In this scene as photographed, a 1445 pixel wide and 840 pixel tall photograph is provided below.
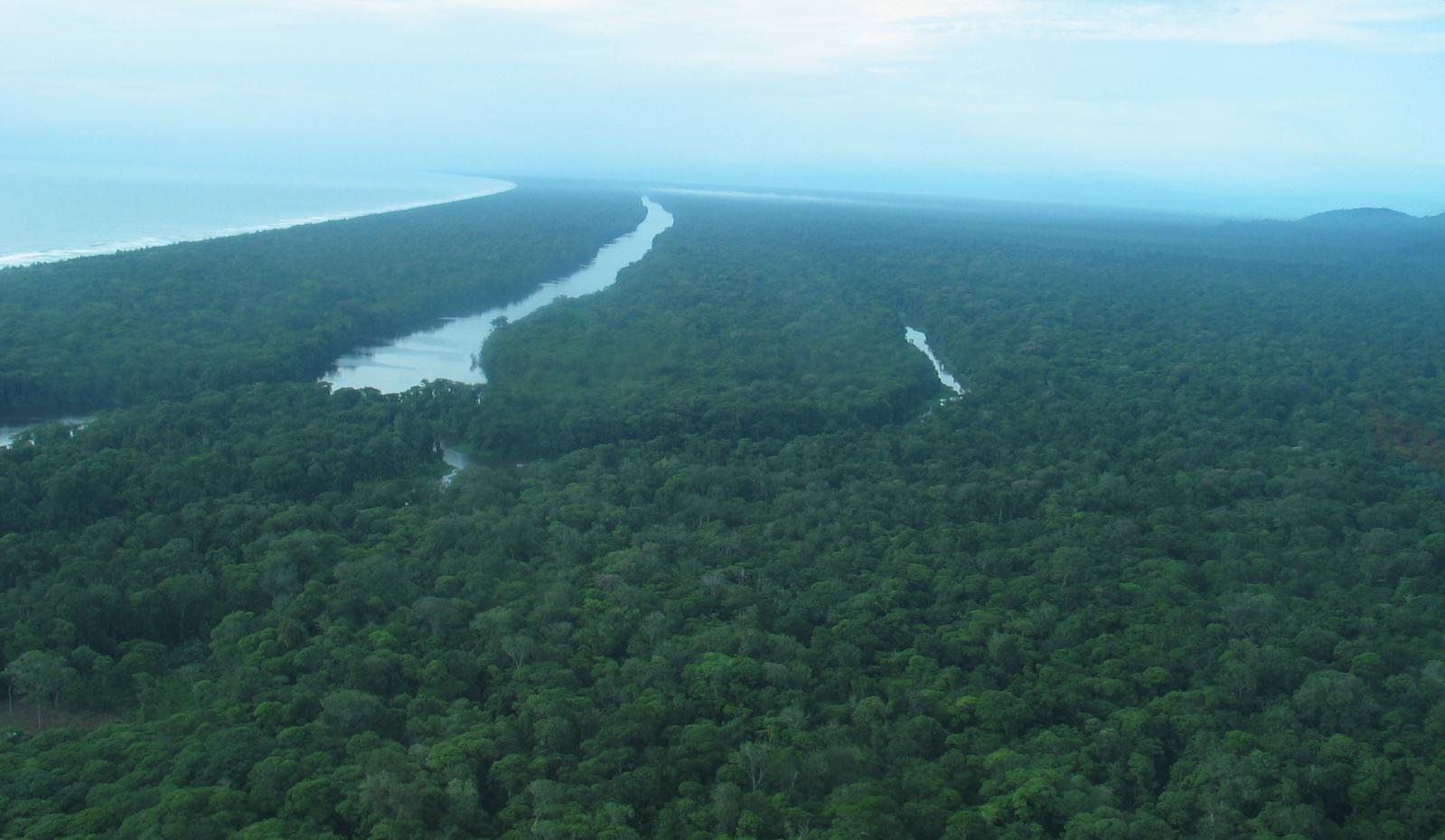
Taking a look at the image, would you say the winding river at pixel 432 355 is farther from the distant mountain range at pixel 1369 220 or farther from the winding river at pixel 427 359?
the distant mountain range at pixel 1369 220

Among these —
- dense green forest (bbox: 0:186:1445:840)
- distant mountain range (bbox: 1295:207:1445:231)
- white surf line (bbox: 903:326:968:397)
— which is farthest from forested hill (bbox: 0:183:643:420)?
distant mountain range (bbox: 1295:207:1445:231)

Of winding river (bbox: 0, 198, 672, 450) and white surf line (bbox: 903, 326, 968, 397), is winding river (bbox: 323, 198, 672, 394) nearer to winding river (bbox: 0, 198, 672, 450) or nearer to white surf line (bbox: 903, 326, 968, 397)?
winding river (bbox: 0, 198, 672, 450)

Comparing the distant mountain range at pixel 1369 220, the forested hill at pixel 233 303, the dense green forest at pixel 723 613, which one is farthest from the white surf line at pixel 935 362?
the distant mountain range at pixel 1369 220

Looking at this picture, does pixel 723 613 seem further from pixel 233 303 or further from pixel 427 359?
pixel 233 303

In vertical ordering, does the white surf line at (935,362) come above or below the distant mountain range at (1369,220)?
below

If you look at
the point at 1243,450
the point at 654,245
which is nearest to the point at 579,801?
the point at 1243,450
